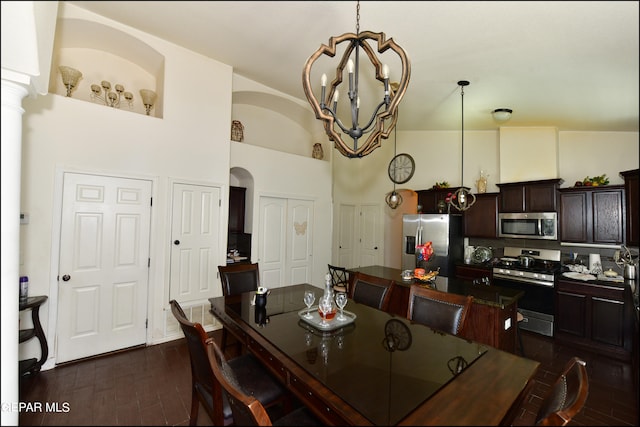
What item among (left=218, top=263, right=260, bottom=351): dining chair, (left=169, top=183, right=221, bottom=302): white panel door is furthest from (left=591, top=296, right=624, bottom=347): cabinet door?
(left=169, top=183, right=221, bottom=302): white panel door

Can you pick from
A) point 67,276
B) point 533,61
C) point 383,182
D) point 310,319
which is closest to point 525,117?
point 533,61

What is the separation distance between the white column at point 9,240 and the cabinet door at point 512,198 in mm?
5099

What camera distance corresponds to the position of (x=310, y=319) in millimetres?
1796

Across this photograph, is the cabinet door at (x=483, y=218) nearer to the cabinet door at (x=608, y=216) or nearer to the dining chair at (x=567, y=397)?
the cabinet door at (x=608, y=216)

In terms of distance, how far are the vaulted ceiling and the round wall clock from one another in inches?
89.6

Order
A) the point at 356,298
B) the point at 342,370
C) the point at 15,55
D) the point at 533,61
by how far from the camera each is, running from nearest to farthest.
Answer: the point at 342,370, the point at 15,55, the point at 533,61, the point at 356,298

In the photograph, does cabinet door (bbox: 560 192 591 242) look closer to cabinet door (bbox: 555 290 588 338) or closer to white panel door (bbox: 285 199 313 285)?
cabinet door (bbox: 555 290 588 338)

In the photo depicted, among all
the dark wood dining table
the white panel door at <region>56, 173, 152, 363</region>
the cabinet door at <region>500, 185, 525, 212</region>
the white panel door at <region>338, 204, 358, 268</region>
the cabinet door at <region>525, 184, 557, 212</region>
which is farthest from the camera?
the white panel door at <region>338, 204, 358, 268</region>

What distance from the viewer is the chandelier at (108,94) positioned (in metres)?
2.82

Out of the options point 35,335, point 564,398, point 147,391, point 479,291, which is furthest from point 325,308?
point 35,335

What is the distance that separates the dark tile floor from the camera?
5.64 feet

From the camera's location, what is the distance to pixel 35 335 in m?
2.26

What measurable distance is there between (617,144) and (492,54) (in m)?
2.01

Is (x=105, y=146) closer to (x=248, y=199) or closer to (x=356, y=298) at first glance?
(x=248, y=199)
